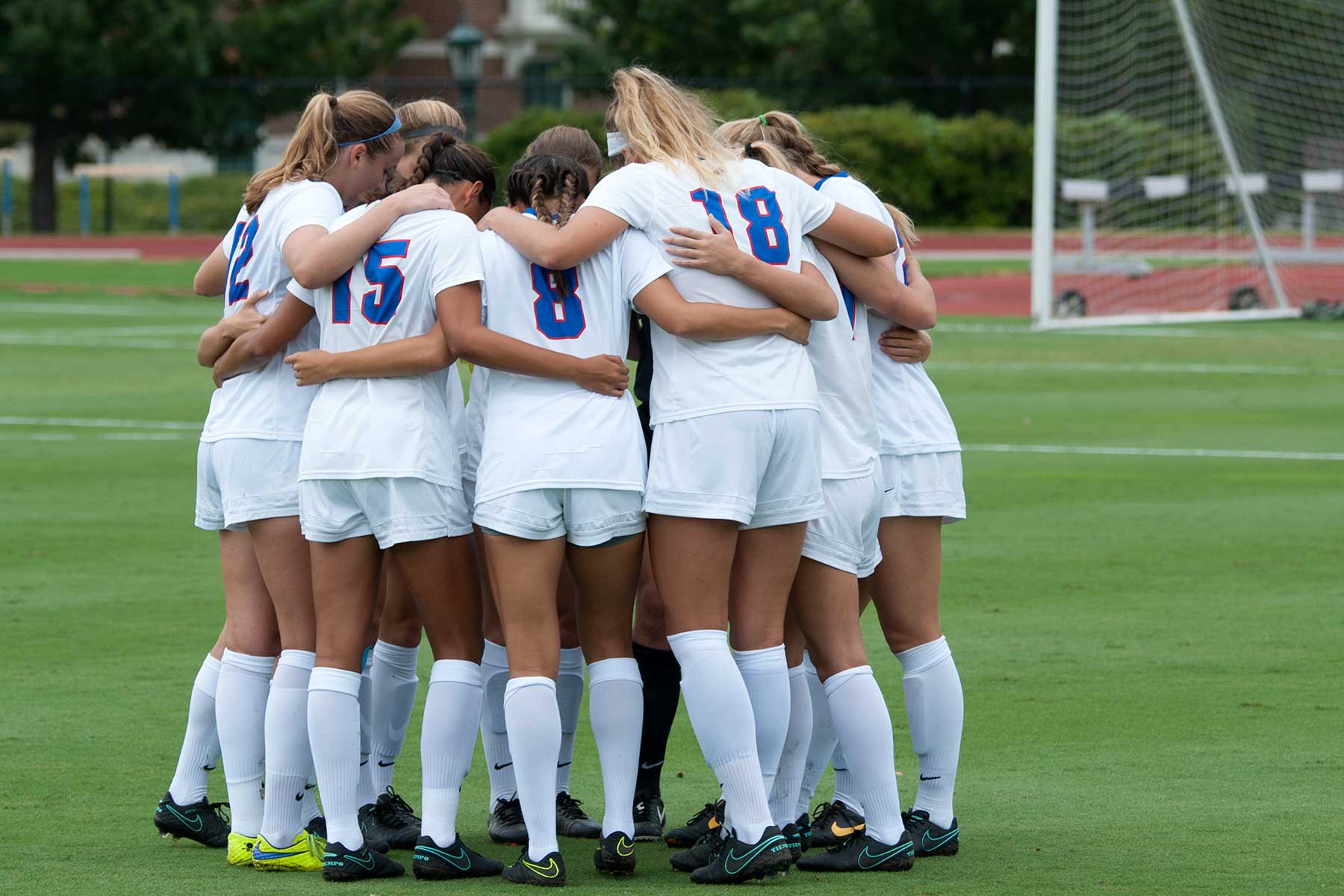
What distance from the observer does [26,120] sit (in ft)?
144

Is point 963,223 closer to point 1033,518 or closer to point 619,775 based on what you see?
point 1033,518

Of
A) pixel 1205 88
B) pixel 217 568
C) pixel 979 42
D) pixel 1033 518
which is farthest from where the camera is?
pixel 979 42

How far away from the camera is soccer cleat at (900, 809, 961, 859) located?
199 inches

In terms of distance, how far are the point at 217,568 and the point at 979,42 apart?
132 feet

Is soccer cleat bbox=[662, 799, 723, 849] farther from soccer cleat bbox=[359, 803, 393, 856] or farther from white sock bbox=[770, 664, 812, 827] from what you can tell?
soccer cleat bbox=[359, 803, 393, 856]

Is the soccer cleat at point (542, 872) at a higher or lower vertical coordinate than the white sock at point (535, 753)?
lower

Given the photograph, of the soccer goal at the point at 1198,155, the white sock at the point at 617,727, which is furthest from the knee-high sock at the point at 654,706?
the soccer goal at the point at 1198,155

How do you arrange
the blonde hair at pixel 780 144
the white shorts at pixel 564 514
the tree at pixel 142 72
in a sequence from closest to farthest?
the white shorts at pixel 564 514 → the blonde hair at pixel 780 144 → the tree at pixel 142 72

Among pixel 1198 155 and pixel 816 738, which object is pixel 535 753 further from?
pixel 1198 155

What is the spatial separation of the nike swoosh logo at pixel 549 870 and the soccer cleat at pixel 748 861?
365mm

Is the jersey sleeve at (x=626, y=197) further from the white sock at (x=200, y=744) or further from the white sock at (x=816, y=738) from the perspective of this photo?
the white sock at (x=200, y=744)

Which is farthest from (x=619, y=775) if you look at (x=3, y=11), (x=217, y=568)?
A: (x=3, y=11)

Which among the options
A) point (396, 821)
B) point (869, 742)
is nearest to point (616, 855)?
point (869, 742)

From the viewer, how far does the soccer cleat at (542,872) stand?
4656mm
